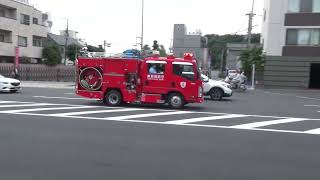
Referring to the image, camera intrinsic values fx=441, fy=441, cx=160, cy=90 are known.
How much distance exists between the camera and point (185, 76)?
18031 millimetres

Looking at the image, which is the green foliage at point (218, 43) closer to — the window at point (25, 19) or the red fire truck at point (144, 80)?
the window at point (25, 19)

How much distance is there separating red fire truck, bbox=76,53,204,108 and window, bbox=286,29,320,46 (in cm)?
2535

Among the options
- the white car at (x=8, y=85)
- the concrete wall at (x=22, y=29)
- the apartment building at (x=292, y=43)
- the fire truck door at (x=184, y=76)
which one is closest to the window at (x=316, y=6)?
the apartment building at (x=292, y=43)

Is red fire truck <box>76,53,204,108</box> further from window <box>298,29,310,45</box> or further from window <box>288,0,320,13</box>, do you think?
window <box>288,0,320,13</box>

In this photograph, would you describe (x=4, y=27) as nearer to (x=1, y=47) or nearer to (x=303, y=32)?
(x=1, y=47)

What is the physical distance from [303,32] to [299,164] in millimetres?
35035

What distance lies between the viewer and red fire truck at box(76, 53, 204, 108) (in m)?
18.0

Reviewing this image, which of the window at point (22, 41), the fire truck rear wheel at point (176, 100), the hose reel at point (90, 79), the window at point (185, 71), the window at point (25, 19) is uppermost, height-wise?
Answer: the window at point (25, 19)

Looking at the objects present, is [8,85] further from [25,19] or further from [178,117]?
[25,19]

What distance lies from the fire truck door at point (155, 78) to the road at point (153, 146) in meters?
2.19

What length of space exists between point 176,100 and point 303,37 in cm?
2652

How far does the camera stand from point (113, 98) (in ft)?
62.1

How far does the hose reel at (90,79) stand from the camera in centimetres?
→ 1897

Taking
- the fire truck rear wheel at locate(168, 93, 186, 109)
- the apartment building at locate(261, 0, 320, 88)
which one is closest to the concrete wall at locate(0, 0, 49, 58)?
the apartment building at locate(261, 0, 320, 88)
